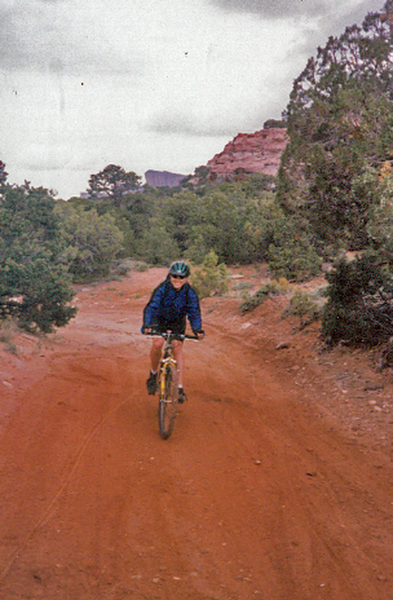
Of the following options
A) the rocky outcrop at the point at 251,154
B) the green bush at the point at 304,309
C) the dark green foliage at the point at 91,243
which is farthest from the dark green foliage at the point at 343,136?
Result: the rocky outcrop at the point at 251,154

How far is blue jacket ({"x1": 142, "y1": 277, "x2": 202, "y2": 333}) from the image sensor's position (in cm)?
569

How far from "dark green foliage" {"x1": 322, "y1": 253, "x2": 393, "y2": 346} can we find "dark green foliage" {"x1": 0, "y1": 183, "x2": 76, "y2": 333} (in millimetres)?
6935

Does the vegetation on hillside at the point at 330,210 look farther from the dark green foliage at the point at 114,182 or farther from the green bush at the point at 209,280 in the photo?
the dark green foliage at the point at 114,182

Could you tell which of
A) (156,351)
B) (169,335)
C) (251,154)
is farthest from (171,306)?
(251,154)

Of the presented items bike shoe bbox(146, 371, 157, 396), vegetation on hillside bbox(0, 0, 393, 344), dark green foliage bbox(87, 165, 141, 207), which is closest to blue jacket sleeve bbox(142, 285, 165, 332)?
bike shoe bbox(146, 371, 157, 396)

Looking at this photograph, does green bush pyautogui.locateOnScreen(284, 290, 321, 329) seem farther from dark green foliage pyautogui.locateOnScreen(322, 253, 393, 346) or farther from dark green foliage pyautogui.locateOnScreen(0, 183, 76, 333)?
dark green foliage pyautogui.locateOnScreen(0, 183, 76, 333)

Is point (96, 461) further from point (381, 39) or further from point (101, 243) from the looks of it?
point (101, 243)

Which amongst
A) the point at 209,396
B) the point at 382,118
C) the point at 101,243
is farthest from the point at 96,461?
the point at 101,243

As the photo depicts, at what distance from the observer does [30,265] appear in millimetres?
11305

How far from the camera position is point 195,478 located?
14.5ft

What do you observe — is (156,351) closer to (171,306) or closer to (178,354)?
(178,354)

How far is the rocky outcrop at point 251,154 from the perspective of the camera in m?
88.7

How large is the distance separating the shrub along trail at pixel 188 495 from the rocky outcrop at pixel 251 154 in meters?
82.7

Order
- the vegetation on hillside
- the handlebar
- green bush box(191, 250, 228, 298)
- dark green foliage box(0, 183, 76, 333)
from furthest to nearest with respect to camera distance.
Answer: green bush box(191, 250, 228, 298) < dark green foliage box(0, 183, 76, 333) < the vegetation on hillside < the handlebar
